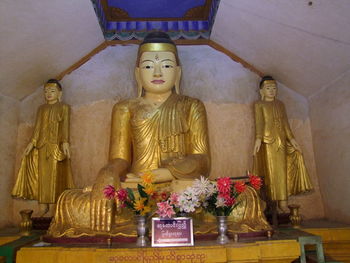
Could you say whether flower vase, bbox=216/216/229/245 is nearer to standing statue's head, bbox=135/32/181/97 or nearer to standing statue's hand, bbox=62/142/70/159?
standing statue's head, bbox=135/32/181/97

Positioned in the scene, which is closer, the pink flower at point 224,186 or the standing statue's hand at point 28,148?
the pink flower at point 224,186

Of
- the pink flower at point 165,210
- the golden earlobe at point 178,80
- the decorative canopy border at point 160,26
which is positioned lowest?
the pink flower at point 165,210

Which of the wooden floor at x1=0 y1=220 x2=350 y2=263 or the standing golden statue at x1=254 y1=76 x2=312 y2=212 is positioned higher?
the standing golden statue at x1=254 y1=76 x2=312 y2=212

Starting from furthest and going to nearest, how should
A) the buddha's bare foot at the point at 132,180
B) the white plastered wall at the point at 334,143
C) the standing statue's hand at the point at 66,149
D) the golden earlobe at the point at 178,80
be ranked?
1. the golden earlobe at the point at 178,80
2. the standing statue's hand at the point at 66,149
3. the white plastered wall at the point at 334,143
4. the buddha's bare foot at the point at 132,180

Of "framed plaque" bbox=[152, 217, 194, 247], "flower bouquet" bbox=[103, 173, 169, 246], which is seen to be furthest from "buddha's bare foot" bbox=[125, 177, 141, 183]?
"framed plaque" bbox=[152, 217, 194, 247]

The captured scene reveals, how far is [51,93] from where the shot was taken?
171 inches

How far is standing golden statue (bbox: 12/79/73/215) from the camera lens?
4113 mm

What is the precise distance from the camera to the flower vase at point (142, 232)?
2695mm

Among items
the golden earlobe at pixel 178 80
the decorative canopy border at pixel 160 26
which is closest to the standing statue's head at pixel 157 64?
the golden earlobe at pixel 178 80

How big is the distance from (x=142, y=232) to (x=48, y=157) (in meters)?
1.99

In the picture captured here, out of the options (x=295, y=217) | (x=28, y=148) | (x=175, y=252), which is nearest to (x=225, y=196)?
(x=175, y=252)

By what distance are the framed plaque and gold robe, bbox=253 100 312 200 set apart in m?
1.71

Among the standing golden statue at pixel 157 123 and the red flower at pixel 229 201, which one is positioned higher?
the standing golden statue at pixel 157 123

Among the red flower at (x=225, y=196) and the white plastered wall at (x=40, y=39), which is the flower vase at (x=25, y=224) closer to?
the white plastered wall at (x=40, y=39)
